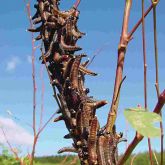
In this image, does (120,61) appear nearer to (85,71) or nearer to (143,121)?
(85,71)

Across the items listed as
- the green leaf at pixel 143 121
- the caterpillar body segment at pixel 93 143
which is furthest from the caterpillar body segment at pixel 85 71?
the green leaf at pixel 143 121

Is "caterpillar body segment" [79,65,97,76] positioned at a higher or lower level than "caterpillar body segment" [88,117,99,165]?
higher

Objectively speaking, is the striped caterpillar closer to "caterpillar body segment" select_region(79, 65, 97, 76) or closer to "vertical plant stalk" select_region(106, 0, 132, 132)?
"caterpillar body segment" select_region(79, 65, 97, 76)

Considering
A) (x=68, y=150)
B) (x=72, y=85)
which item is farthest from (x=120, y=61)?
(x=68, y=150)

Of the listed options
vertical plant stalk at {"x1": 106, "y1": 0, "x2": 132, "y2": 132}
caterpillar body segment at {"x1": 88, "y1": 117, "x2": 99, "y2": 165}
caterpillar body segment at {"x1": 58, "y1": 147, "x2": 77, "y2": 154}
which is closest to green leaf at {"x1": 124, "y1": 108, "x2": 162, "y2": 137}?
vertical plant stalk at {"x1": 106, "y1": 0, "x2": 132, "y2": 132}

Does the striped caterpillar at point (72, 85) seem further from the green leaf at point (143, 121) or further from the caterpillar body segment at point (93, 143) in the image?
the green leaf at point (143, 121)

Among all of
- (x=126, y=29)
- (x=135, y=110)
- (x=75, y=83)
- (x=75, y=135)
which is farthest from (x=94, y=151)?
(x=135, y=110)
